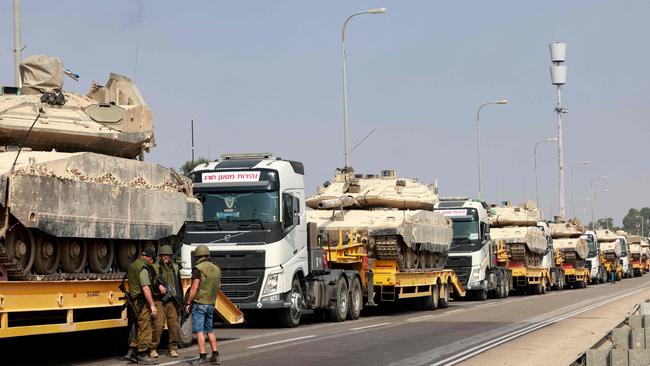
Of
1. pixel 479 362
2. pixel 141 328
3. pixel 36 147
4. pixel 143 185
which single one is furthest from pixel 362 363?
pixel 36 147

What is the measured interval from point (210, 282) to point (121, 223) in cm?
186

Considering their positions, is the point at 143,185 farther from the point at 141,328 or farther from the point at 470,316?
the point at 470,316

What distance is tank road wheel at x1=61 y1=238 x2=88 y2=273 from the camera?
16.1m

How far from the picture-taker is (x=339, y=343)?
765 inches

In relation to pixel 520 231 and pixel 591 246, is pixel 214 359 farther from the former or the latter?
pixel 591 246

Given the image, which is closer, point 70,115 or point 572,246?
point 70,115

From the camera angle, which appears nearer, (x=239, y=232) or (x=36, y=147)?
(x=36, y=147)

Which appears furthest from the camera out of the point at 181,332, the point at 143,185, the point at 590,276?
the point at 590,276

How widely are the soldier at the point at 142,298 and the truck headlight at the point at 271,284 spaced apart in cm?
732

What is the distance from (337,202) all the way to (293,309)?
6580mm

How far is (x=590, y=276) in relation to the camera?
218ft

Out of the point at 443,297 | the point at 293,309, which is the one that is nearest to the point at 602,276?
the point at 443,297

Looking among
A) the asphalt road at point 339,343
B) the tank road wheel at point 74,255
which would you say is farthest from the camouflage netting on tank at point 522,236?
the tank road wheel at point 74,255

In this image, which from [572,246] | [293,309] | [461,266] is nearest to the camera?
[293,309]
